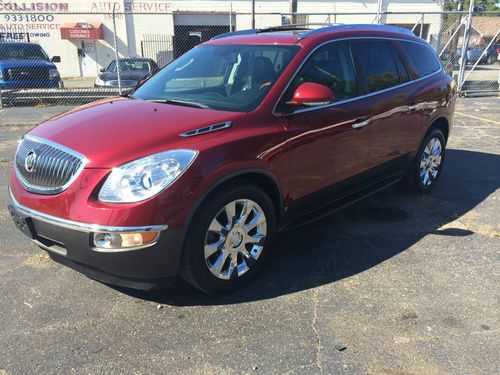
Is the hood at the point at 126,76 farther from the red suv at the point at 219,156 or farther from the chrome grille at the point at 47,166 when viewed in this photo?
the chrome grille at the point at 47,166

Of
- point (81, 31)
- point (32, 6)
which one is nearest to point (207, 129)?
point (81, 31)

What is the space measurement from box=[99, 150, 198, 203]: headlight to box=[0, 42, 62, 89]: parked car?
11.8 m

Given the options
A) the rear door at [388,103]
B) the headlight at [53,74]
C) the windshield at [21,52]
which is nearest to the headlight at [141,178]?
the rear door at [388,103]

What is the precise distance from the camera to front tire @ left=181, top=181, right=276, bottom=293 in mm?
2982

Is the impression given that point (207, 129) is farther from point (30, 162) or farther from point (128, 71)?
point (128, 71)

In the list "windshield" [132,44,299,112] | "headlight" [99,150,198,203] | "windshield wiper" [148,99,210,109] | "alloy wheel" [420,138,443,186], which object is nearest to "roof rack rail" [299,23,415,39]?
"windshield" [132,44,299,112]

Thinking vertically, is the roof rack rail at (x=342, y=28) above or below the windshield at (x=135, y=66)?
above

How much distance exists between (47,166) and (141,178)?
0.73 meters

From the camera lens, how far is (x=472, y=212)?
4.99 meters

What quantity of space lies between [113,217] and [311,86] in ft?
5.73

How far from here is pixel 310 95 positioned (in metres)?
3.41

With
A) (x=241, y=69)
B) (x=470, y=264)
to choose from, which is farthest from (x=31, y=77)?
(x=470, y=264)

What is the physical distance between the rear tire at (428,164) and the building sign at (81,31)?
93.3 feet

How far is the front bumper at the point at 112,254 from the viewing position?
9.12 ft
